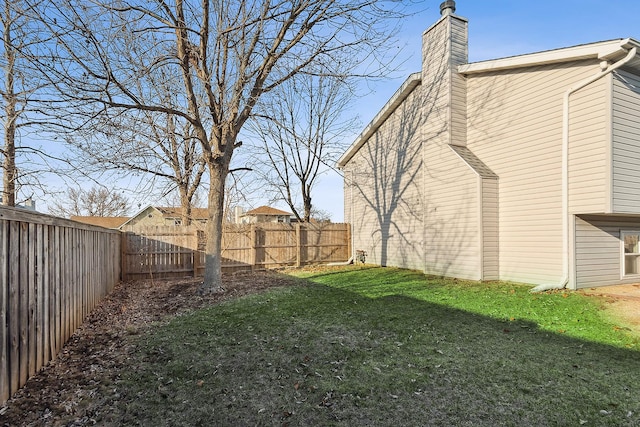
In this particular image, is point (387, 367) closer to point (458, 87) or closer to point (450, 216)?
point (450, 216)

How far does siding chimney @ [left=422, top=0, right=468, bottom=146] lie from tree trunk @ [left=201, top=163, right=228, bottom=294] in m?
6.00

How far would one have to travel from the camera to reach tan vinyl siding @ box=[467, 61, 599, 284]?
7441mm

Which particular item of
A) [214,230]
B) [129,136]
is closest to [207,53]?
[129,136]

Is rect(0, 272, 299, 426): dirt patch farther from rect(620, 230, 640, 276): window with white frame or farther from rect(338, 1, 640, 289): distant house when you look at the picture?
rect(620, 230, 640, 276): window with white frame

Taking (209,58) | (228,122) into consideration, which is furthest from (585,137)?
(209,58)

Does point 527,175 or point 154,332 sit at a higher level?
point 527,175

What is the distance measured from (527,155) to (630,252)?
3286 mm

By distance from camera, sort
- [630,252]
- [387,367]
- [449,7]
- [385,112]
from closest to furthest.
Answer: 1. [387,367]
2. [630,252]
3. [449,7]
4. [385,112]

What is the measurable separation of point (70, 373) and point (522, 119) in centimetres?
947

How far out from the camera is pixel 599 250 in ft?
24.5

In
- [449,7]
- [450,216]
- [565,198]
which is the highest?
[449,7]

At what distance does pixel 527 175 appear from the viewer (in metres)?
7.99

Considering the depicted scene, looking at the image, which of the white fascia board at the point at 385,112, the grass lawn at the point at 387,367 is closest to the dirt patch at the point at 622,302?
the grass lawn at the point at 387,367

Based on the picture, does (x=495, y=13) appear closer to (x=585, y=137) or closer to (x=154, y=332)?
(x=585, y=137)
